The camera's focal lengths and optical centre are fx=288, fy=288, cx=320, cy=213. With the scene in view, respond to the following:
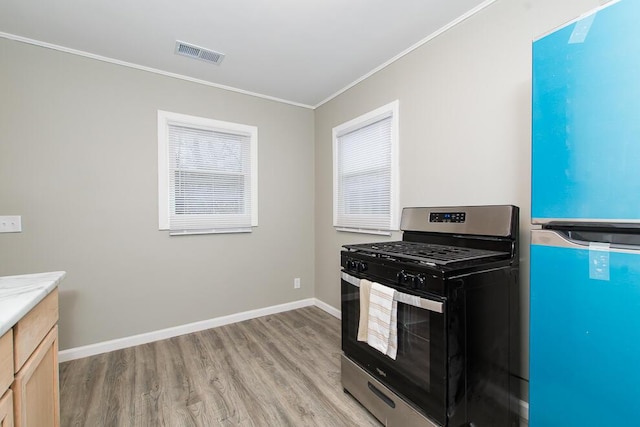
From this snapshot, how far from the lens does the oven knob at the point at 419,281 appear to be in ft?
4.46

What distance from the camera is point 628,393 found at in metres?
0.95

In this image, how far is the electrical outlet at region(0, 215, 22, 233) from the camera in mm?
2193

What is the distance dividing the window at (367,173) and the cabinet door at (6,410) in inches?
92.9

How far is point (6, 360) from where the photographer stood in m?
0.91

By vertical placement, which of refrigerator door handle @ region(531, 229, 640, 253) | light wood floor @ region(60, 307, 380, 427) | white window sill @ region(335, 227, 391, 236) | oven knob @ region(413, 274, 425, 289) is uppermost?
refrigerator door handle @ region(531, 229, 640, 253)

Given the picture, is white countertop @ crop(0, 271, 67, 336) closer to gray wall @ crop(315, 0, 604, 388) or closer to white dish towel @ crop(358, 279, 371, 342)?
white dish towel @ crop(358, 279, 371, 342)

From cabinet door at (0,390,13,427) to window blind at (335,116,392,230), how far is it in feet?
7.78

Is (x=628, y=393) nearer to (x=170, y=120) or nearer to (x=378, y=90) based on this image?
(x=378, y=90)

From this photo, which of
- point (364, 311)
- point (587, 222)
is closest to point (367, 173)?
point (364, 311)

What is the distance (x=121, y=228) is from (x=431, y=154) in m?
2.76

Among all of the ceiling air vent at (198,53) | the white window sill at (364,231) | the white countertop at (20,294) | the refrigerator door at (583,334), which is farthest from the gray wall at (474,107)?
the white countertop at (20,294)

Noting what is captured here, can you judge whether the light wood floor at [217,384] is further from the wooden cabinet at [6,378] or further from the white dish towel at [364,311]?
the wooden cabinet at [6,378]

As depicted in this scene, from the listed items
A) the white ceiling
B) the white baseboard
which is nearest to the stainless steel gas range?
the white ceiling

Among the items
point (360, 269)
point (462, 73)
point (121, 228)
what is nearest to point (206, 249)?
point (121, 228)
